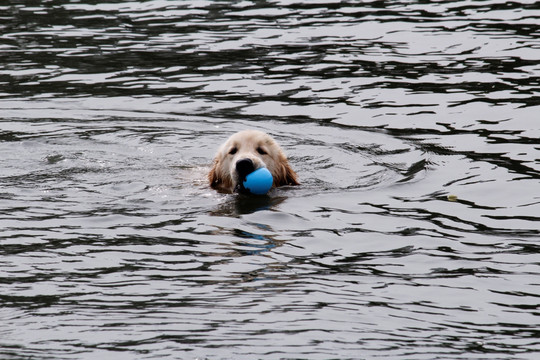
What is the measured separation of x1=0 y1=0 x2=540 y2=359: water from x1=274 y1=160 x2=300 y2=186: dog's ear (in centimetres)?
23

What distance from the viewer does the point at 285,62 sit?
14117 mm

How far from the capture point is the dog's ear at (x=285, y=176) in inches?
366

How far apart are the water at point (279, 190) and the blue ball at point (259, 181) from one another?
151 mm

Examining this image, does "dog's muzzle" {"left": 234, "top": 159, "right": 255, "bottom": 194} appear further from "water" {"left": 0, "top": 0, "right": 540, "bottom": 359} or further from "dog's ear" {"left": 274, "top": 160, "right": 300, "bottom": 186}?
"dog's ear" {"left": 274, "top": 160, "right": 300, "bottom": 186}

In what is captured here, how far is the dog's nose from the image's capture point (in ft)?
29.1

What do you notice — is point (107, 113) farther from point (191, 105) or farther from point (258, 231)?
point (258, 231)

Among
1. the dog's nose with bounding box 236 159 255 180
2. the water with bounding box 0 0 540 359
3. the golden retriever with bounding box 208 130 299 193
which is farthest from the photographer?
the golden retriever with bounding box 208 130 299 193

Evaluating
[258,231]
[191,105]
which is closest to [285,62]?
[191,105]

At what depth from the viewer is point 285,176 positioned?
933 centimetres

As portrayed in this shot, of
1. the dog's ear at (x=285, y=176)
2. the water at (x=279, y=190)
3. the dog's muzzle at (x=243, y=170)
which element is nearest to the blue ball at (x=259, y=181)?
the dog's muzzle at (x=243, y=170)

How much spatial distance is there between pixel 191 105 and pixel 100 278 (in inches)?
244

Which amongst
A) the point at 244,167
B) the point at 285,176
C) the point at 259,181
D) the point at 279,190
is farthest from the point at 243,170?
the point at 285,176

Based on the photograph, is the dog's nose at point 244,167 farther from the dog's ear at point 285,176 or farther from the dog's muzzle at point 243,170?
the dog's ear at point 285,176

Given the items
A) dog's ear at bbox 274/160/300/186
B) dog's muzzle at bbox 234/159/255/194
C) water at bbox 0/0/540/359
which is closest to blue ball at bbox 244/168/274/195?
dog's muzzle at bbox 234/159/255/194
